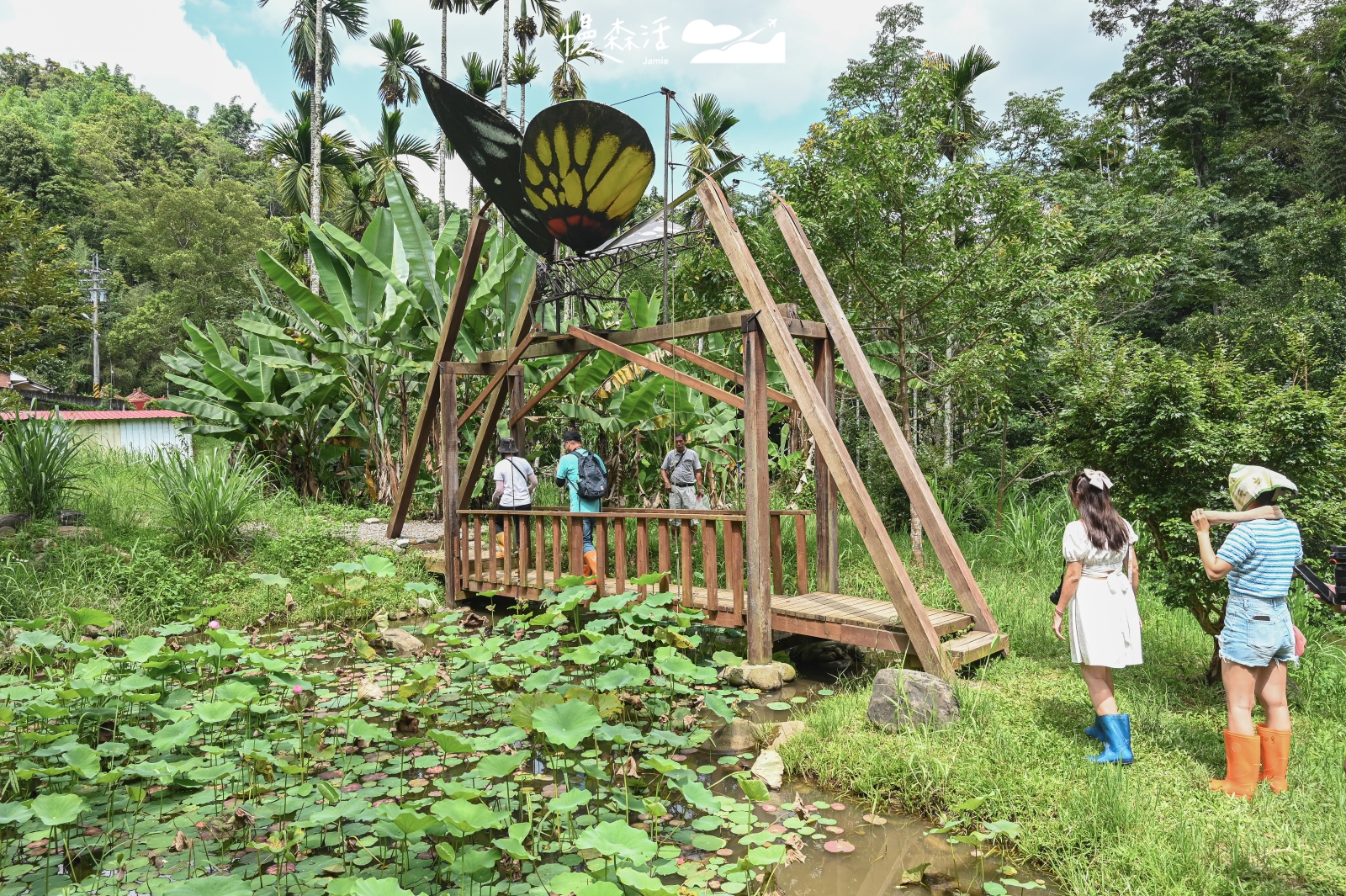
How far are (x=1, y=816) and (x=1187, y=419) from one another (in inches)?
218

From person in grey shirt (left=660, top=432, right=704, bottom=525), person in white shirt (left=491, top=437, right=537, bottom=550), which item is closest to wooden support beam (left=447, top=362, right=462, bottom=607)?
person in white shirt (left=491, top=437, right=537, bottom=550)

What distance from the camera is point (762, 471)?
17.4ft

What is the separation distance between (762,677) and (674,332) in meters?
2.58

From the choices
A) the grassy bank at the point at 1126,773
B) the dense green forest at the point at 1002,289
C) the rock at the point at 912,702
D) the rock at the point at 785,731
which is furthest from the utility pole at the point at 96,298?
the grassy bank at the point at 1126,773

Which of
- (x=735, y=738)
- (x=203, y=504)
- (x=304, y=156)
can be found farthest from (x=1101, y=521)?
(x=304, y=156)

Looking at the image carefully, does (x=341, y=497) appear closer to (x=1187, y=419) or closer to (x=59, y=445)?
(x=59, y=445)

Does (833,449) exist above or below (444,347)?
below

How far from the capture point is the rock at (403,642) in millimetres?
5891

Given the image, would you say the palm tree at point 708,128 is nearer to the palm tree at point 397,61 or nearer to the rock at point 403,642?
the palm tree at point 397,61

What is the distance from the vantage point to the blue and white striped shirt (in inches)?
122

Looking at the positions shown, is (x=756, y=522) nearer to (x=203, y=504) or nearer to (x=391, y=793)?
(x=391, y=793)

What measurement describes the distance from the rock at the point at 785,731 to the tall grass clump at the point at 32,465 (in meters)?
8.19

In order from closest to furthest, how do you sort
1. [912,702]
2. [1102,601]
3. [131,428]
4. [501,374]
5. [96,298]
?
[1102,601] < [912,702] < [501,374] < [131,428] < [96,298]

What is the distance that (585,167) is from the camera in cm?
581
